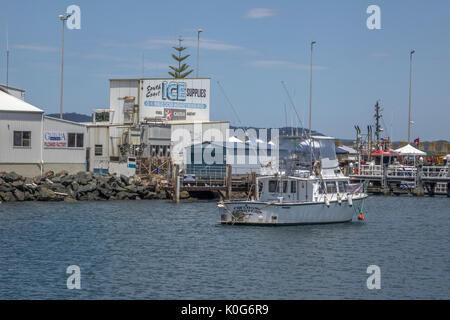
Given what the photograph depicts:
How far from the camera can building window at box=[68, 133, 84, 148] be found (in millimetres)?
64062

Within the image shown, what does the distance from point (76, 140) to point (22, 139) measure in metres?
5.68

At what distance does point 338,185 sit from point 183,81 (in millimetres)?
40147

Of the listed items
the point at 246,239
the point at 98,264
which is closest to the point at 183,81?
the point at 246,239

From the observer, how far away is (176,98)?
3159 inches

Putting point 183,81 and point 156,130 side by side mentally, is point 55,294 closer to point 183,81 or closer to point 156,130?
point 156,130

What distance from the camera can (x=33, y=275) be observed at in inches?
1131

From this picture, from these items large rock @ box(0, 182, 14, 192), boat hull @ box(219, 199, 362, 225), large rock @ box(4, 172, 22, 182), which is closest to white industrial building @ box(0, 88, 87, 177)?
large rock @ box(4, 172, 22, 182)

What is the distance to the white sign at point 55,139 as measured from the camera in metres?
61.6

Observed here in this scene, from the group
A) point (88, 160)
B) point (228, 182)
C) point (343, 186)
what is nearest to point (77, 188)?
point (228, 182)

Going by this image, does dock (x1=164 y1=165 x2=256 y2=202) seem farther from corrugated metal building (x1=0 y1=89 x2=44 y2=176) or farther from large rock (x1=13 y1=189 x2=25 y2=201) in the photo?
large rock (x1=13 y1=189 x2=25 y2=201)

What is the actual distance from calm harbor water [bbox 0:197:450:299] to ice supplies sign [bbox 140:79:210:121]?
2864 cm

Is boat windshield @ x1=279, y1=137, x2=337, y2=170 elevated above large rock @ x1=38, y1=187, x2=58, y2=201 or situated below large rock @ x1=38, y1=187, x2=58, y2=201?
above

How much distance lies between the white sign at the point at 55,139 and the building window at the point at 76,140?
2.41 feet
